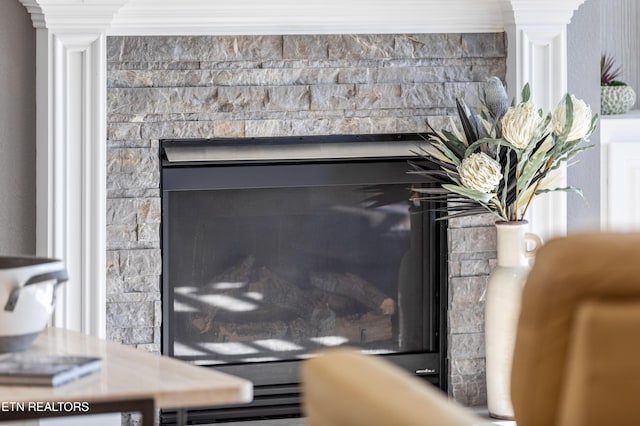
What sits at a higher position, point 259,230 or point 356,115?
point 356,115

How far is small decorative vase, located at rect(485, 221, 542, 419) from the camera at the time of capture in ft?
9.36

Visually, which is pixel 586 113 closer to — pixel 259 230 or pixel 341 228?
pixel 341 228

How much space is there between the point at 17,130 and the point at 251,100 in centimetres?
68

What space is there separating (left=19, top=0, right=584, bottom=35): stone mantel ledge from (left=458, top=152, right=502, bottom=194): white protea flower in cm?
54

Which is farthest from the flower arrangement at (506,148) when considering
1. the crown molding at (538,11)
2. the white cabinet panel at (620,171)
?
the white cabinet panel at (620,171)

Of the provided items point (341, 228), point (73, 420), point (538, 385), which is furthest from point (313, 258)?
point (538, 385)

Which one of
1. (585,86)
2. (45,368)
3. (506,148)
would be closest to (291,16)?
(506,148)

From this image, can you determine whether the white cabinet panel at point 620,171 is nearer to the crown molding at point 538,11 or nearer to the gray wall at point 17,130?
the crown molding at point 538,11

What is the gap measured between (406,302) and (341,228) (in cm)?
33

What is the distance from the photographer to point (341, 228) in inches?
125

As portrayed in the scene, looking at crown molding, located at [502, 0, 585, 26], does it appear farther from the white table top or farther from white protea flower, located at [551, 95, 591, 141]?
the white table top

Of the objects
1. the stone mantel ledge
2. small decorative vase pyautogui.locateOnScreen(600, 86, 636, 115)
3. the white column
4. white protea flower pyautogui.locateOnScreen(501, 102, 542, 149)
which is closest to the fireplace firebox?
the white column

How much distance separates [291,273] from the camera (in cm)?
317

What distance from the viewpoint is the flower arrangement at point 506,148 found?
2.74 metres
